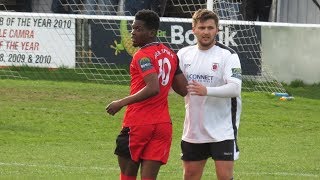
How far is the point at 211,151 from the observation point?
34.3 ft

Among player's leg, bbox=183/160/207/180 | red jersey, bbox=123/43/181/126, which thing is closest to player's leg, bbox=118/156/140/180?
red jersey, bbox=123/43/181/126

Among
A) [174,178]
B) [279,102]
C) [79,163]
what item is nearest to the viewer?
[174,178]

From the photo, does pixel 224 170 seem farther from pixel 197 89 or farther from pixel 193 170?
pixel 197 89

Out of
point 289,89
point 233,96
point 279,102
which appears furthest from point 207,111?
point 289,89

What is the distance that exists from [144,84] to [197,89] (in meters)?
0.50

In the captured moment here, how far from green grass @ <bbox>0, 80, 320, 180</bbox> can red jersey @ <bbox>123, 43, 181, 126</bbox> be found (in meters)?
3.52

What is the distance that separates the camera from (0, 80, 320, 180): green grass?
14.1 metres

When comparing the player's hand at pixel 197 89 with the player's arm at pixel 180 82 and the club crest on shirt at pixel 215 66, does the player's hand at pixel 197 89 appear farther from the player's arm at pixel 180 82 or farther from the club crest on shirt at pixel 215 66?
the club crest on shirt at pixel 215 66

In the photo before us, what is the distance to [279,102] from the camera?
23.5 metres

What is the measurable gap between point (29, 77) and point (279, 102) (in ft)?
20.1

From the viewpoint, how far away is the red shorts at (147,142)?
9.87 metres

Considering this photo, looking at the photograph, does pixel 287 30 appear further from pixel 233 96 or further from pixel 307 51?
pixel 233 96

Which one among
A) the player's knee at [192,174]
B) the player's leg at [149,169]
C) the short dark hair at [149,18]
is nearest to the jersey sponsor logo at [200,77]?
the short dark hair at [149,18]

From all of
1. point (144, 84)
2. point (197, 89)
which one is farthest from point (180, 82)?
point (144, 84)
